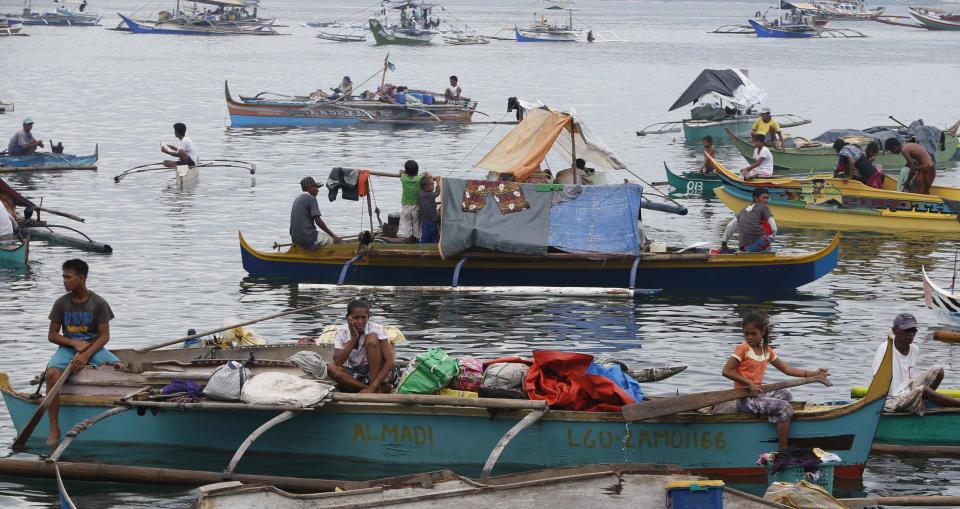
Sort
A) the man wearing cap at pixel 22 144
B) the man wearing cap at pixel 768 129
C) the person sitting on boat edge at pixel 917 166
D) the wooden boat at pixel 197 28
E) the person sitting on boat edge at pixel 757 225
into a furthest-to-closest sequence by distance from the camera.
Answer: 1. the wooden boat at pixel 197 28
2. the man wearing cap at pixel 22 144
3. the man wearing cap at pixel 768 129
4. the person sitting on boat edge at pixel 917 166
5. the person sitting on boat edge at pixel 757 225

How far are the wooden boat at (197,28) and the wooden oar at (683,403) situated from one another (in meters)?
107

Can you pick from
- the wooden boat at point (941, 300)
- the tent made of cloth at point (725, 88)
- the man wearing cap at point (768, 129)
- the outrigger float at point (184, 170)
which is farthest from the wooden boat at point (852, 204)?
the outrigger float at point (184, 170)

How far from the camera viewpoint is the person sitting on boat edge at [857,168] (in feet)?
84.4

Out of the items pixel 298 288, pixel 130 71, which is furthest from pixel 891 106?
pixel 298 288

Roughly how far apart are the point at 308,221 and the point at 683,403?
10.3m

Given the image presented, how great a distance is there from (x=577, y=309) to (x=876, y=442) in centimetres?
749

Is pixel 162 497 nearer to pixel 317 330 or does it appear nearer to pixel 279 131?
pixel 317 330

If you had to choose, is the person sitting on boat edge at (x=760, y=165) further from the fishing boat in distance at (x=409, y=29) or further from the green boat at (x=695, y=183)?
the fishing boat in distance at (x=409, y=29)

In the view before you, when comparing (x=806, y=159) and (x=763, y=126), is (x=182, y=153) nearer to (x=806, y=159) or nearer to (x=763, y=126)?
(x=763, y=126)

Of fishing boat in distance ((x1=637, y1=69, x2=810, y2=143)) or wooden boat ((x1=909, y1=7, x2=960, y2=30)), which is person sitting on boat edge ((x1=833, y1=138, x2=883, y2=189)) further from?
wooden boat ((x1=909, y1=7, x2=960, y2=30))

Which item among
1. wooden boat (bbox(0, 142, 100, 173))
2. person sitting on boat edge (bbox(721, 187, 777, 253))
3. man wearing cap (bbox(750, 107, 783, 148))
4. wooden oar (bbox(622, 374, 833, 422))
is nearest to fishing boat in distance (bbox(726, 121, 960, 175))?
man wearing cap (bbox(750, 107, 783, 148))

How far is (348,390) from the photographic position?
1295 cm

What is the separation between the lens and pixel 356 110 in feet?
148

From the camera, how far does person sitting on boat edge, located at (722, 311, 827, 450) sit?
11898 millimetres
